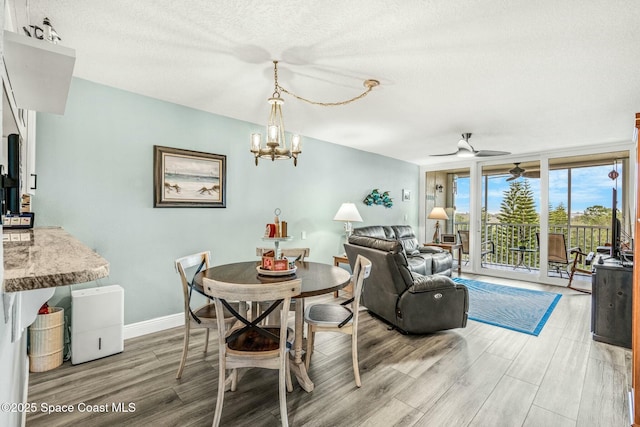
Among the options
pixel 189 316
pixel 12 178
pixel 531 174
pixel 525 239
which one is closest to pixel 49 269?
pixel 12 178

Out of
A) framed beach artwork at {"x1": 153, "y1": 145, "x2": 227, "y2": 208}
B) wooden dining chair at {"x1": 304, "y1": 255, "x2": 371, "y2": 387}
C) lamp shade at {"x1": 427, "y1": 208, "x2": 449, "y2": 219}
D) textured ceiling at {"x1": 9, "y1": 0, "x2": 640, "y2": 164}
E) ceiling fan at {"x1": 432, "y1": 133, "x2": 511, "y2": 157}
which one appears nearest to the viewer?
textured ceiling at {"x1": 9, "y1": 0, "x2": 640, "y2": 164}

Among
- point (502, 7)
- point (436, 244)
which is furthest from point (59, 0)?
point (436, 244)

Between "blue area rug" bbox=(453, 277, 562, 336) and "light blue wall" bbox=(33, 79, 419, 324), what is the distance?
8.40 feet

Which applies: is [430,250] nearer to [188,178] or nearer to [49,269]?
[188,178]

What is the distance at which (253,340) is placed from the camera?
1.88m

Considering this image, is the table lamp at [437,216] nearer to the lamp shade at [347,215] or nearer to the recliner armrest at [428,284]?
the lamp shade at [347,215]

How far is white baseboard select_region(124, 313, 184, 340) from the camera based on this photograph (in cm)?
294

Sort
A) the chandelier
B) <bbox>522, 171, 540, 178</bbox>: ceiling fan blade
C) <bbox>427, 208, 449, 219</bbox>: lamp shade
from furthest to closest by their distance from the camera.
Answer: <bbox>427, 208, 449, 219</bbox>: lamp shade < <bbox>522, 171, 540, 178</bbox>: ceiling fan blade < the chandelier

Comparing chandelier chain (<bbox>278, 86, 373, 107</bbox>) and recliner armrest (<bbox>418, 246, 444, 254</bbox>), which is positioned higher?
chandelier chain (<bbox>278, 86, 373, 107</bbox>)

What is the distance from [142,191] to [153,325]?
1354 mm

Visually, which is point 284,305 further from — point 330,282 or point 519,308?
point 519,308

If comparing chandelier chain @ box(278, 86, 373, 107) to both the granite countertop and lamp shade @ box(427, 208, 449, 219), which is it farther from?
lamp shade @ box(427, 208, 449, 219)

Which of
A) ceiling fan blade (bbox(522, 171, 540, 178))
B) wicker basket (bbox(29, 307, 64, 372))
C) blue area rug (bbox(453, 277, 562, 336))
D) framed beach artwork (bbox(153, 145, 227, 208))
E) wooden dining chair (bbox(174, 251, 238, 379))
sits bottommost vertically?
blue area rug (bbox(453, 277, 562, 336))

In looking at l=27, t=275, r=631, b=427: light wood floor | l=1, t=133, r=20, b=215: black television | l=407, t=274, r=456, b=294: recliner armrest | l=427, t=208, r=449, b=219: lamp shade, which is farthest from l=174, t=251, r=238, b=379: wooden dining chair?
l=427, t=208, r=449, b=219: lamp shade
